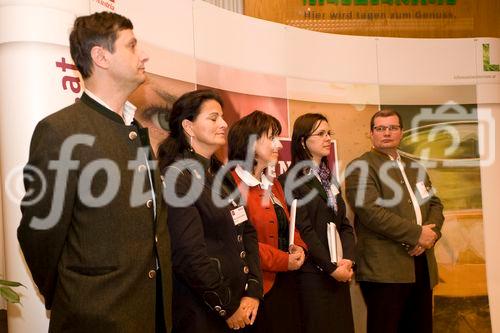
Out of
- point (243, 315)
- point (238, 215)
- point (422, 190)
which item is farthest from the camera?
point (422, 190)

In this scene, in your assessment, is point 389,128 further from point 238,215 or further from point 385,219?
point 238,215

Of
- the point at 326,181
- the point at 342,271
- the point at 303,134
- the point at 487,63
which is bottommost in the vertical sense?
the point at 342,271

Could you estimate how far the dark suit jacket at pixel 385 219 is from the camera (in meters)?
3.53

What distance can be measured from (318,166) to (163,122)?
1005mm

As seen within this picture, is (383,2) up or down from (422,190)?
up

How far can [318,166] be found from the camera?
11.6 ft

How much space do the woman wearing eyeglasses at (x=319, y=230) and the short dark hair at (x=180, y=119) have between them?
3.20 ft

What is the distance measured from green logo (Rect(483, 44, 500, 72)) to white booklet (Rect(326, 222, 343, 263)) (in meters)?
2.12

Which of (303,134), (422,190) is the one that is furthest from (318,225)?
(422,190)

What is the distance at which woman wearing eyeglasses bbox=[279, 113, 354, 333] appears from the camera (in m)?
3.19

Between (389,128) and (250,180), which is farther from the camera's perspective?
(389,128)

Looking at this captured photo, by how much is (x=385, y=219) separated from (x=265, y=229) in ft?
3.14

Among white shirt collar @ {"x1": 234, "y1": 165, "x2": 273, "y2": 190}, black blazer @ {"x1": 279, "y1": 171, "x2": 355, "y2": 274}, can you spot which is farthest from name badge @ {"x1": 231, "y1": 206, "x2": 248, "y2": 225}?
black blazer @ {"x1": 279, "y1": 171, "x2": 355, "y2": 274}

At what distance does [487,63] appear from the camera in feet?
15.0
